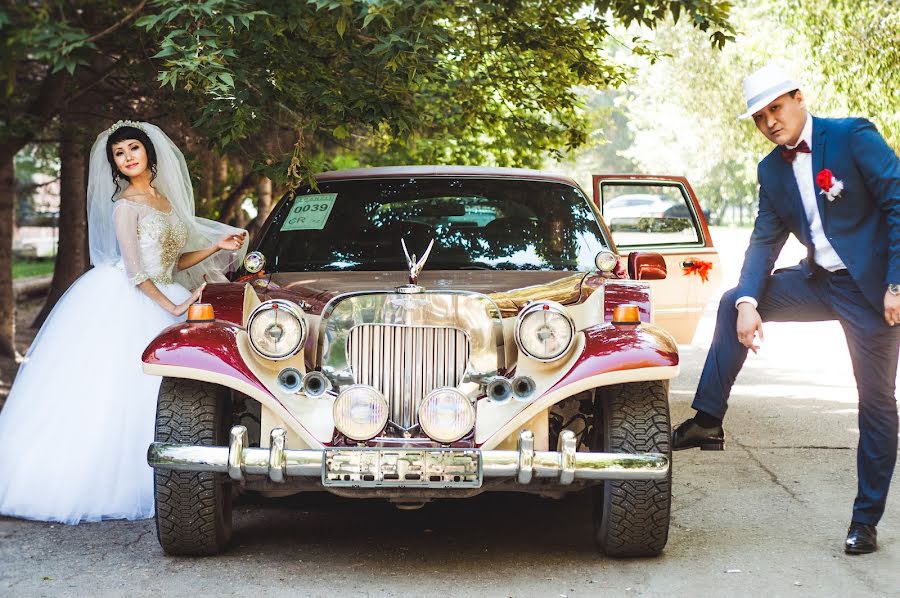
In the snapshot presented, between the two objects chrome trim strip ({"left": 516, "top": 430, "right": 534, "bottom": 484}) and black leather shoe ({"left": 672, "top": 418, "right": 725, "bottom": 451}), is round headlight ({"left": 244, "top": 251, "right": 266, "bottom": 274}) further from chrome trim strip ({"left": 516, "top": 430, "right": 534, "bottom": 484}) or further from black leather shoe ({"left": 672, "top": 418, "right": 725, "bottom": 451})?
black leather shoe ({"left": 672, "top": 418, "right": 725, "bottom": 451})

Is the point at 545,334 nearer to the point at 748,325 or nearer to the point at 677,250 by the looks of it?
the point at 748,325

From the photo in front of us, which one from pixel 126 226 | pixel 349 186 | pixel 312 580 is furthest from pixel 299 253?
pixel 312 580

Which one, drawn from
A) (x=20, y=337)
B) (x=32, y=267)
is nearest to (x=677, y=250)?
(x=20, y=337)

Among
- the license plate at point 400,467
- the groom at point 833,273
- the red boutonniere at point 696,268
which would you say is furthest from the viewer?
the red boutonniere at point 696,268

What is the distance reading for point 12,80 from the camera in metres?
5.18

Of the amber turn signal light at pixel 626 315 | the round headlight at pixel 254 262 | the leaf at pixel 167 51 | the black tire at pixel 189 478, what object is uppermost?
the leaf at pixel 167 51

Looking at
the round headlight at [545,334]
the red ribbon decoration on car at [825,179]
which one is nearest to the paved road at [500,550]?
the round headlight at [545,334]

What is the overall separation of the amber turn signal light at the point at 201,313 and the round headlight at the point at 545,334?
1.38 m

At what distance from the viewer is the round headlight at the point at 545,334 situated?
478cm

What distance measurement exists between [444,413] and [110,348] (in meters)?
2.53

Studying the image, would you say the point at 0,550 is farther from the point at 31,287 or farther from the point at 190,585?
the point at 31,287

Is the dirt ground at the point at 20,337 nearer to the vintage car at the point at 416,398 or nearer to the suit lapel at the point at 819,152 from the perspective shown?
the vintage car at the point at 416,398

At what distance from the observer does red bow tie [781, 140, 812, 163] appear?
521cm

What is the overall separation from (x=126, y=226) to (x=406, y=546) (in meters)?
2.44
